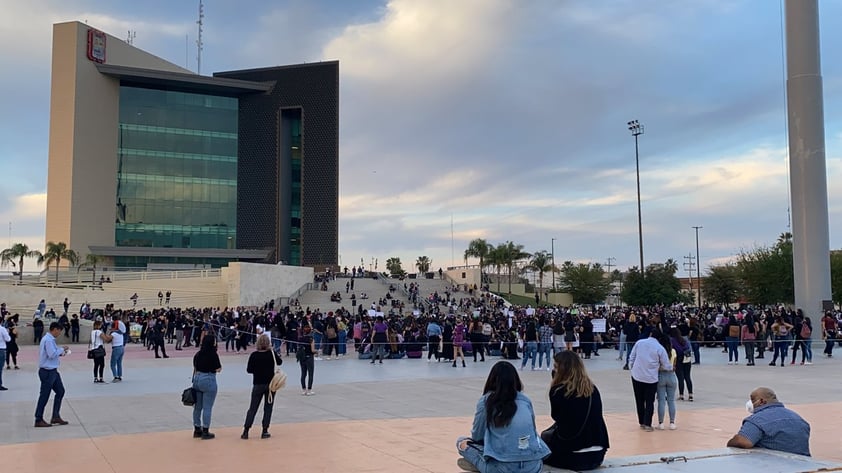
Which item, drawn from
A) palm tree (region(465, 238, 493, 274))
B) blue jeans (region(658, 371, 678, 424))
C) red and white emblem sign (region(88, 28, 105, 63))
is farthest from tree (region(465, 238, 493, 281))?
blue jeans (region(658, 371, 678, 424))

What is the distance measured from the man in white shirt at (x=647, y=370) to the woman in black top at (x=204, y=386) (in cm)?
624

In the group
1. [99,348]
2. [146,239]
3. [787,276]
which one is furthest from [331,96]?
[99,348]

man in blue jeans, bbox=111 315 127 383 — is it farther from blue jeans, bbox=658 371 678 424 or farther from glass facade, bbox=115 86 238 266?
glass facade, bbox=115 86 238 266

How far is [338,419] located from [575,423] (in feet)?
21.5

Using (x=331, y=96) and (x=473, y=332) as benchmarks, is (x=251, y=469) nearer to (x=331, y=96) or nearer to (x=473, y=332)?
(x=473, y=332)

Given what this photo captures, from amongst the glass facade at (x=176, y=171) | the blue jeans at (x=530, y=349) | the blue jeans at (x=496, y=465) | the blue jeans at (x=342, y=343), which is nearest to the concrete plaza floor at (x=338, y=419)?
the blue jeans at (x=530, y=349)

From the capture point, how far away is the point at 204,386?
10.1 metres

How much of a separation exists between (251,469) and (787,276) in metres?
51.2

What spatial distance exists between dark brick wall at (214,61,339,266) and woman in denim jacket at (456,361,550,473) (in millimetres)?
74033

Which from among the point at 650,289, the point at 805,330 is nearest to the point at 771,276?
the point at 650,289

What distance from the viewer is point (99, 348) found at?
55.8ft

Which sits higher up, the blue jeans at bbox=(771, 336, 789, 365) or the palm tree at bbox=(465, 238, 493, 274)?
the palm tree at bbox=(465, 238, 493, 274)

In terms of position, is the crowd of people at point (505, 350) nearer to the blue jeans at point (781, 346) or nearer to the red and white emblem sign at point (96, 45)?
the blue jeans at point (781, 346)

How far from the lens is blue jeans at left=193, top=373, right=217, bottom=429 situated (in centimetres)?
995
